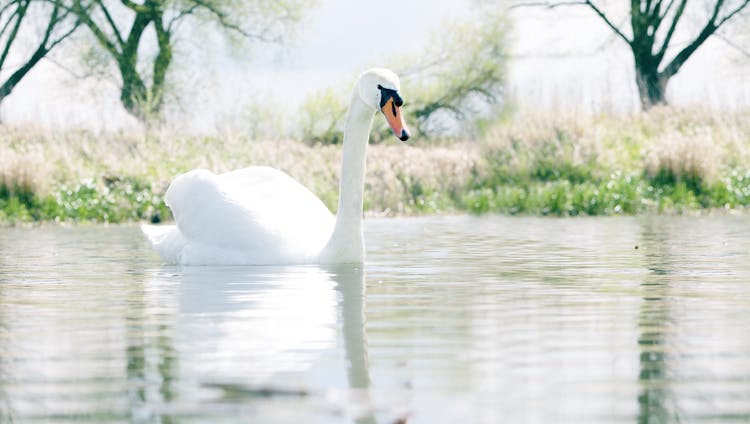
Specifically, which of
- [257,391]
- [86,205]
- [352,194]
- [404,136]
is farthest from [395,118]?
[86,205]

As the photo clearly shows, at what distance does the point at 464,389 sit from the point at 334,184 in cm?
1874

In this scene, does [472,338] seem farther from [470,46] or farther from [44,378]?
[470,46]

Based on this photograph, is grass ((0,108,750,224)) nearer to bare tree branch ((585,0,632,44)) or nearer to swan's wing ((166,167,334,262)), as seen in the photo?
swan's wing ((166,167,334,262))

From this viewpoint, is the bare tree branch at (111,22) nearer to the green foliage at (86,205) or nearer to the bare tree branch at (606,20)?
the bare tree branch at (606,20)

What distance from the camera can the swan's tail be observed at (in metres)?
10.3

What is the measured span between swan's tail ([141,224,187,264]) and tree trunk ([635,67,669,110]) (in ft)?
87.6

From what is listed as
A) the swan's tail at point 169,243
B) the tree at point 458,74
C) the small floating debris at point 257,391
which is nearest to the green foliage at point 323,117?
the tree at point 458,74

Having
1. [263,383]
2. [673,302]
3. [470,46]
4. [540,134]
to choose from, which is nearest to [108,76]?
[470,46]

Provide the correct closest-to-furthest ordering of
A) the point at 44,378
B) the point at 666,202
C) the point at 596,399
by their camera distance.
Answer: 1. the point at 596,399
2. the point at 44,378
3. the point at 666,202

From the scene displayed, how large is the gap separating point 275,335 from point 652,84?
1300 inches

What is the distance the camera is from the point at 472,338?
5750 millimetres

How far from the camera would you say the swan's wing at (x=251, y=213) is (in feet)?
30.9

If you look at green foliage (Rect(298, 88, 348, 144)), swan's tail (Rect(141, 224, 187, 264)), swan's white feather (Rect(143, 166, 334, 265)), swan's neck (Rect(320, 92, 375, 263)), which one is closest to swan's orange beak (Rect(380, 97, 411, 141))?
swan's neck (Rect(320, 92, 375, 263))

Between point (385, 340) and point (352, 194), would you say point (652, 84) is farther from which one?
point (385, 340)
